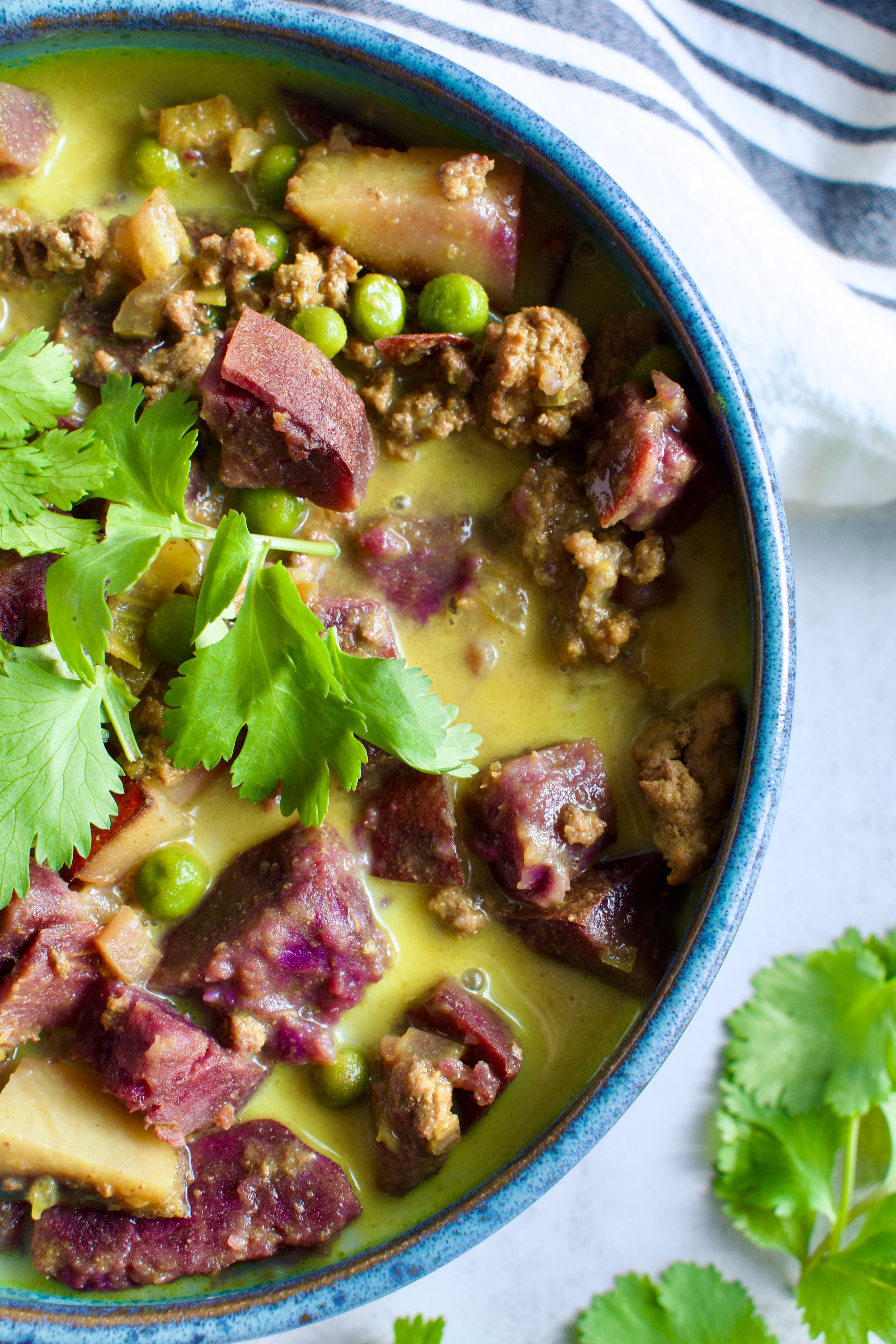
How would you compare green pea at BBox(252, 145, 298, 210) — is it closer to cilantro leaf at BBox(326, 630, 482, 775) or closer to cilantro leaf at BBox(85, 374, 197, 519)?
cilantro leaf at BBox(85, 374, 197, 519)

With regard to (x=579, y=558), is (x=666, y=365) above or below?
above

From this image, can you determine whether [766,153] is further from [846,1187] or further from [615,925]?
[846,1187]

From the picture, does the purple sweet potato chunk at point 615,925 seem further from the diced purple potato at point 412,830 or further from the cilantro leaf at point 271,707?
the cilantro leaf at point 271,707

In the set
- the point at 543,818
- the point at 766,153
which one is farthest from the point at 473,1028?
the point at 766,153

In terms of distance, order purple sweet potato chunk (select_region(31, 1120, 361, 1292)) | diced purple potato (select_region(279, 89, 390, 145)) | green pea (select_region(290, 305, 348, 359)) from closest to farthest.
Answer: purple sweet potato chunk (select_region(31, 1120, 361, 1292))
green pea (select_region(290, 305, 348, 359))
diced purple potato (select_region(279, 89, 390, 145))

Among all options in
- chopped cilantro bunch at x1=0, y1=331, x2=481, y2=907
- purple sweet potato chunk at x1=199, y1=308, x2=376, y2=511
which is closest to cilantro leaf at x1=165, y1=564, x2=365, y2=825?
chopped cilantro bunch at x1=0, y1=331, x2=481, y2=907

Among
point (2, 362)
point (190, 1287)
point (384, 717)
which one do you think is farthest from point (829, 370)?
point (190, 1287)
